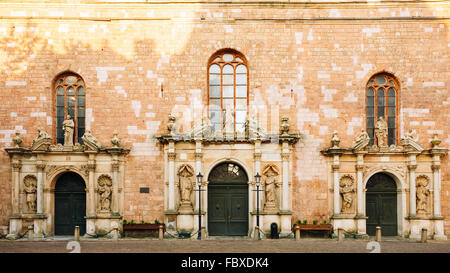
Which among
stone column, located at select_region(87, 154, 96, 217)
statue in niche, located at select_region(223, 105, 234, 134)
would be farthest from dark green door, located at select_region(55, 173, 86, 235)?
statue in niche, located at select_region(223, 105, 234, 134)

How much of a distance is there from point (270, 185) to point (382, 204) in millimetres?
5327

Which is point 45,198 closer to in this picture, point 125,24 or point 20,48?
point 20,48

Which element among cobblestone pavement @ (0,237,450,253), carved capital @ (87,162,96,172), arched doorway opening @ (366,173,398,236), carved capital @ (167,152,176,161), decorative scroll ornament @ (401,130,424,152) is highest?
decorative scroll ornament @ (401,130,424,152)

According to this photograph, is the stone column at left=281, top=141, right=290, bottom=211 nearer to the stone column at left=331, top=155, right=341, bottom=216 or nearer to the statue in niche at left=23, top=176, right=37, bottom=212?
the stone column at left=331, top=155, right=341, bottom=216

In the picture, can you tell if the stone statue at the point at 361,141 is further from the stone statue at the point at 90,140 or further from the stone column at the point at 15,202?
the stone column at the point at 15,202

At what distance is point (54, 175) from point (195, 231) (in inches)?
270

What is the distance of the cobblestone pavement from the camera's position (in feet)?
53.5

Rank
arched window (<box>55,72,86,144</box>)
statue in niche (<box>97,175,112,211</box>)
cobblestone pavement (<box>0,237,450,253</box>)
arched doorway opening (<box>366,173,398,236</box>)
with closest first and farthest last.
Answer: cobblestone pavement (<box>0,237,450,253</box>), statue in niche (<box>97,175,112,211</box>), arched doorway opening (<box>366,173,398,236</box>), arched window (<box>55,72,86,144</box>)

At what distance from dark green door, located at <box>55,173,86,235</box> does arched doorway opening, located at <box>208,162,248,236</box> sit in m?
5.90

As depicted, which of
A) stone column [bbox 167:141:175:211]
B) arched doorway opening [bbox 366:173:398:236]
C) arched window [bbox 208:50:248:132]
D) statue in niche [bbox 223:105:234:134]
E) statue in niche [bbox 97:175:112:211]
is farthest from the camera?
arched window [bbox 208:50:248:132]

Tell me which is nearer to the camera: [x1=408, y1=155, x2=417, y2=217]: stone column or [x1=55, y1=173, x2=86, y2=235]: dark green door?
[x1=408, y1=155, x2=417, y2=217]: stone column

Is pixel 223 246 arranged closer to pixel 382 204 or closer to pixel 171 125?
pixel 171 125

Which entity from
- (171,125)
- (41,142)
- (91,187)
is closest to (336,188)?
(171,125)

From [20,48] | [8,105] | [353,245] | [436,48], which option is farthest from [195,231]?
[436,48]
